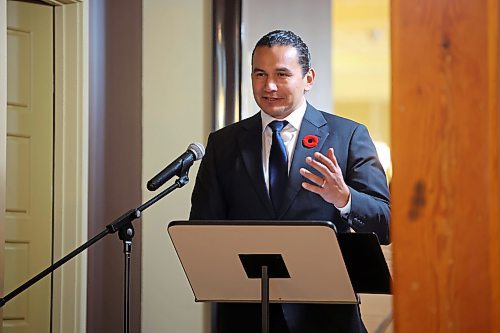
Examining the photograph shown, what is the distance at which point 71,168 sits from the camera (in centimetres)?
430

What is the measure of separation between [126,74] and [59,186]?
616mm

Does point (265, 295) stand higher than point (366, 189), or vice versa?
point (366, 189)

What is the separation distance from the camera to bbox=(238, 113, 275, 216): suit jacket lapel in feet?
9.93

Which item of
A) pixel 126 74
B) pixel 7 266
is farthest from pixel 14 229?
pixel 126 74

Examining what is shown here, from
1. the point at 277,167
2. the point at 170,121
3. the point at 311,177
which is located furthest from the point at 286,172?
the point at 170,121

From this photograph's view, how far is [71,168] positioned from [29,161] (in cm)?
29

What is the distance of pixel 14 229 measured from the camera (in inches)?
177

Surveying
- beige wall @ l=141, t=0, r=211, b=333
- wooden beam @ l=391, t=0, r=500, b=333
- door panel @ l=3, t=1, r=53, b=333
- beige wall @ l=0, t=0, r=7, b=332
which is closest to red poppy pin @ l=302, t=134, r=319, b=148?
beige wall @ l=0, t=0, r=7, b=332

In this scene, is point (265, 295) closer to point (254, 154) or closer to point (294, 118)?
point (254, 154)

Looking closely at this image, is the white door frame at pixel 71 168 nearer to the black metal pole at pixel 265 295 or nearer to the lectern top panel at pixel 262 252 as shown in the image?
the lectern top panel at pixel 262 252

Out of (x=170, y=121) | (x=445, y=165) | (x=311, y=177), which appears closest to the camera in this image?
→ (x=445, y=165)

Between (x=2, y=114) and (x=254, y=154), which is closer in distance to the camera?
(x=254, y=154)

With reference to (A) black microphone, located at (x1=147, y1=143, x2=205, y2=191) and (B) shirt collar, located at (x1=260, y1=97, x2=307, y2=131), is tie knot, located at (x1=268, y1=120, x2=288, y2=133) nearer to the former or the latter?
(B) shirt collar, located at (x1=260, y1=97, x2=307, y2=131)

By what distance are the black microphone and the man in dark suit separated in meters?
0.04
